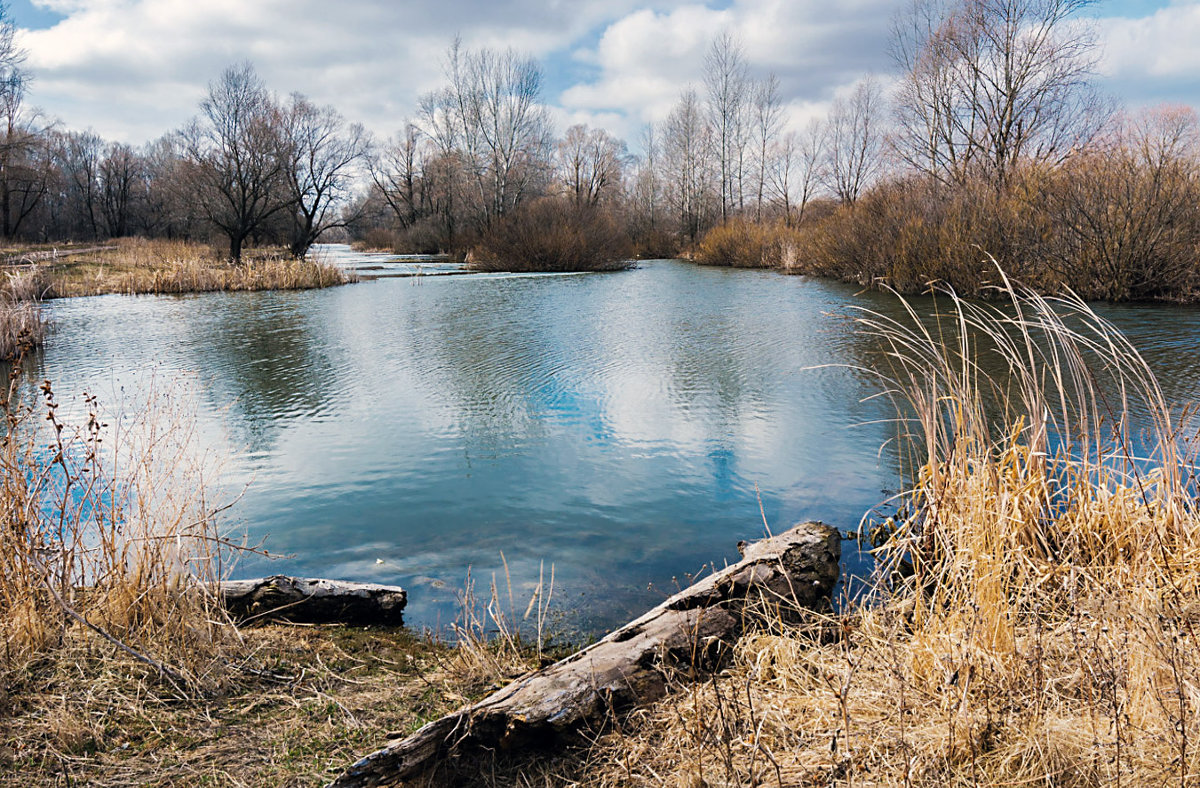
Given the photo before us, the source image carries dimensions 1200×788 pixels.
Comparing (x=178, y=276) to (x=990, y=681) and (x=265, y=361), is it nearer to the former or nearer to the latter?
(x=265, y=361)

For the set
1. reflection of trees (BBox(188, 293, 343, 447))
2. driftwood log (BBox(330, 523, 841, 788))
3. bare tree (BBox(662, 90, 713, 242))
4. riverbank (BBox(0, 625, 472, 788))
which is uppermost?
bare tree (BBox(662, 90, 713, 242))

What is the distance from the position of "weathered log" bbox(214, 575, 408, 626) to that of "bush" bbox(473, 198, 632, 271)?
77.7 feet

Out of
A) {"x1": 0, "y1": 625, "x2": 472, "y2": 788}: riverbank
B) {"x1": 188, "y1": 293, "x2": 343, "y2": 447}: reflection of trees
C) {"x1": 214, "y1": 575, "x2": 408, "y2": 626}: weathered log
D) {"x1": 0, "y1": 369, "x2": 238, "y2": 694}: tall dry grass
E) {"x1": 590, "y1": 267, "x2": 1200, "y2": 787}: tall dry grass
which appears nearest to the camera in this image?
{"x1": 590, "y1": 267, "x2": 1200, "y2": 787}: tall dry grass

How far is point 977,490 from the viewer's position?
308cm

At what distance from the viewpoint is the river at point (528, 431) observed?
4191 millimetres

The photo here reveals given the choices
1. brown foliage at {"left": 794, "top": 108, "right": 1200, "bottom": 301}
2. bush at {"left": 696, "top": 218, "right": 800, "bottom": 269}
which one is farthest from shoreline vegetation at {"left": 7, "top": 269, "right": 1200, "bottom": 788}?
bush at {"left": 696, "top": 218, "right": 800, "bottom": 269}

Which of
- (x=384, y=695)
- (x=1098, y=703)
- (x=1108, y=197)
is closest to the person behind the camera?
(x=1098, y=703)

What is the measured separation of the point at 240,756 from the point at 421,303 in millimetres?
14463

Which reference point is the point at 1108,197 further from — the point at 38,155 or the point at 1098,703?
the point at 38,155

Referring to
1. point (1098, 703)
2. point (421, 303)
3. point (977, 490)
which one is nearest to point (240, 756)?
point (1098, 703)

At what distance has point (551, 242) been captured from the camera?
26.3 metres

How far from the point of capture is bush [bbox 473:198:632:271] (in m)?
26.5

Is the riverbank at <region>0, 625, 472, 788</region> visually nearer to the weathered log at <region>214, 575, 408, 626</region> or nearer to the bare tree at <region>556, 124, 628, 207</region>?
the weathered log at <region>214, 575, 408, 626</region>

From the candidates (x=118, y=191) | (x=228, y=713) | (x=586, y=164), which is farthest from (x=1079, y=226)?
(x=118, y=191)
